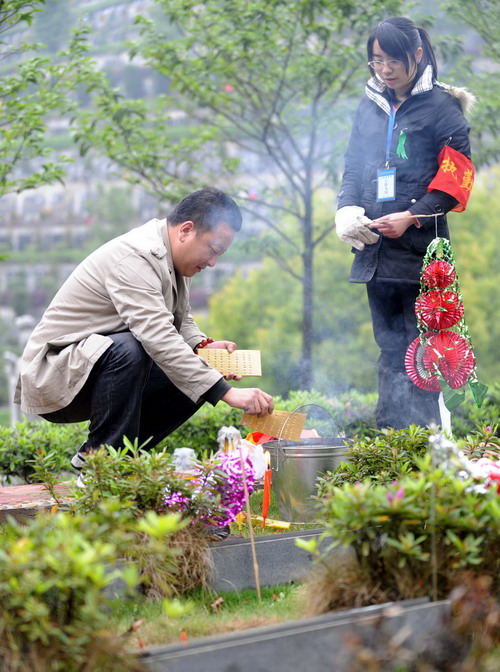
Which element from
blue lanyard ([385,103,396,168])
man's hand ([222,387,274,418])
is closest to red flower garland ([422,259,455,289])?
blue lanyard ([385,103,396,168])

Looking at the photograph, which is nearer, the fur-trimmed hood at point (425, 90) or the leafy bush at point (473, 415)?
the fur-trimmed hood at point (425, 90)

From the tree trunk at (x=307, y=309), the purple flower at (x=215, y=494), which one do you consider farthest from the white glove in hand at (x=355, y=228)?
the tree trunk at (x=307, y=309)

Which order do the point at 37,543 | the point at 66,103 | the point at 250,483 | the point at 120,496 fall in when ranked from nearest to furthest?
the point at 37,543 → the point at 120,496 → the point at 250,483 → the point at 66,103

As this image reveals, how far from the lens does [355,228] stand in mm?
4070

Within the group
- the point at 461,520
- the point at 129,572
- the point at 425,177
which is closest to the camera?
the point at 129,572

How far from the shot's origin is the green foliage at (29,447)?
4879mm

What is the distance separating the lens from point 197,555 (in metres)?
2.60

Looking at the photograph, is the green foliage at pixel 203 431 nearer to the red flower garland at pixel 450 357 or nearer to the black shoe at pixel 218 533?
the red flower garland at pixel 450 357

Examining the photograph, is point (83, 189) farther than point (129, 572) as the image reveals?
Yes

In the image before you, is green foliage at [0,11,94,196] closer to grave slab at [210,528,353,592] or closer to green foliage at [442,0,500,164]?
green foliage at [442,0,500,164]

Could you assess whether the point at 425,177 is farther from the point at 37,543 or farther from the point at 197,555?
the point at 37,543

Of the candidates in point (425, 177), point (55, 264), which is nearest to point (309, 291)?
point (425, 177)

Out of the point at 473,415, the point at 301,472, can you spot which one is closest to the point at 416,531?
the point at 301,472

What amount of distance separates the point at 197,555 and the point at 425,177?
2337 mm
